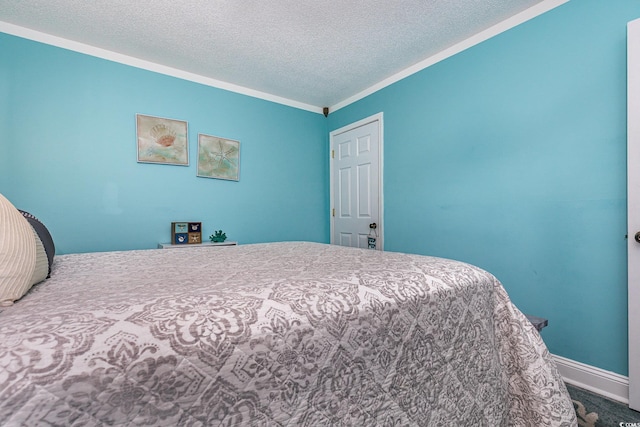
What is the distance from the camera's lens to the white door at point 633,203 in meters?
1.62

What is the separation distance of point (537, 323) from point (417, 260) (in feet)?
2.76

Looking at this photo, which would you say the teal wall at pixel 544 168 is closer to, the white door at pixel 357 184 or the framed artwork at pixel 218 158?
the white door at pixel 357 184

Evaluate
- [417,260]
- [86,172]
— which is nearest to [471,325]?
[417,260]

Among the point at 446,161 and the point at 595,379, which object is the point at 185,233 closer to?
the point at 446,161

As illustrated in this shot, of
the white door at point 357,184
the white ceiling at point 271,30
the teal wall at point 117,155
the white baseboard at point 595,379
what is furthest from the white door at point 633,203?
the teal wall at point 117,155

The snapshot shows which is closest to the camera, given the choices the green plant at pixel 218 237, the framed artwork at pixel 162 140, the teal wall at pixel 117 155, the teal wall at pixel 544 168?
the teal wall at pixel 544 168

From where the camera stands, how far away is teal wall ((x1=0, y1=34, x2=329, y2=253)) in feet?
8.00

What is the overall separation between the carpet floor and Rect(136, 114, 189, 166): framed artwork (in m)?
3.62

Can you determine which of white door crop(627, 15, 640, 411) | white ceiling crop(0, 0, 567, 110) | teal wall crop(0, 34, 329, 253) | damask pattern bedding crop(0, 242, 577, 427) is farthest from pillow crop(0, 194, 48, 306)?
white door crop(627, 15, 640, 411)

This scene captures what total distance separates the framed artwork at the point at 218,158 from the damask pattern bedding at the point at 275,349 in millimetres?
2092

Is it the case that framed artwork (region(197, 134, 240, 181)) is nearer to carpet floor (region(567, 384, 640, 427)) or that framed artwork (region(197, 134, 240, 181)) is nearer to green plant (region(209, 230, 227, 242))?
green plant (region(209, 230, 227, 242))

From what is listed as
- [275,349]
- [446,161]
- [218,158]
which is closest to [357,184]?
[446,161]

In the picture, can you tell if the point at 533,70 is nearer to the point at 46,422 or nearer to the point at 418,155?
the point at 418,155

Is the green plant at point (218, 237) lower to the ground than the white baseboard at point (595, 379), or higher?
higher
